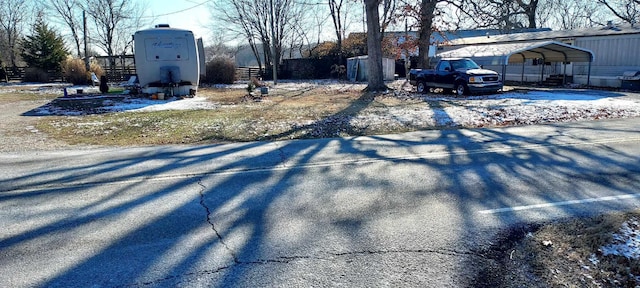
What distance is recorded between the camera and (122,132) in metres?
10.6

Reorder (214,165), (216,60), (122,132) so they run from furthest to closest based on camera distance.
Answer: (216,60) → (122,132) → (214,165)

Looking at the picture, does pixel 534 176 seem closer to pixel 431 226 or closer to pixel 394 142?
pixel 431 226

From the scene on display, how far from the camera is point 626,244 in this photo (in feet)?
11.7

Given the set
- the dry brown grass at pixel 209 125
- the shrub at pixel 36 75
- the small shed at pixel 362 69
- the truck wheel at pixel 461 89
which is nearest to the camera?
the dry brown grass at pixel 209 125

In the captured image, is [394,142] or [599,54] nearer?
[394,142]

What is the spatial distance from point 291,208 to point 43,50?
41.2 meters

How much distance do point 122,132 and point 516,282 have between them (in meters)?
10.0

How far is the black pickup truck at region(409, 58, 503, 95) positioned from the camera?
1806cm

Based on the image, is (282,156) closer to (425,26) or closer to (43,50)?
(425,26)

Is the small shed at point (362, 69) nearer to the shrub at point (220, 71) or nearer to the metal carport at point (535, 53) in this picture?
the metal carport at point (535, 53)

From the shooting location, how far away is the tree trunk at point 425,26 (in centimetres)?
2217

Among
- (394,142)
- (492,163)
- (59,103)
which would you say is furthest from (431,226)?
(59,103)

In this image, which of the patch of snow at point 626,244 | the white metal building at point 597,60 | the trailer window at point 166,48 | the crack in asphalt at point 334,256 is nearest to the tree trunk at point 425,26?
the white metal building at point 597,60

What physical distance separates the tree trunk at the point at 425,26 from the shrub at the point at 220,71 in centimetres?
1388
